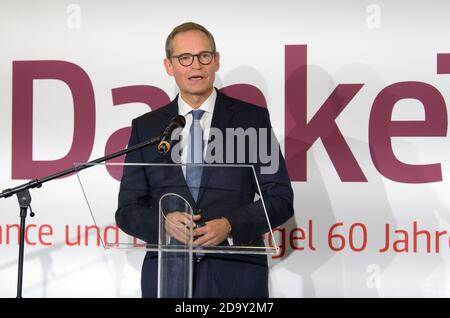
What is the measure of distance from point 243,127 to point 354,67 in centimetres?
90

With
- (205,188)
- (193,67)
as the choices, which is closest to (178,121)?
(205,188)

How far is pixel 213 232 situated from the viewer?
299 cm

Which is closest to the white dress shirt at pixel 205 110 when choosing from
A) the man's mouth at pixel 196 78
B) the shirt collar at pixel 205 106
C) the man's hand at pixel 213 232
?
the shirt collar at pixel 205 106

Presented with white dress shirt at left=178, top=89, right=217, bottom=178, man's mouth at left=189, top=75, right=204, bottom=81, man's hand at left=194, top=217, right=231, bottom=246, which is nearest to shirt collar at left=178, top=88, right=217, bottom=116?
white dress shirt at left=178, top=89, right=217, bottom=178

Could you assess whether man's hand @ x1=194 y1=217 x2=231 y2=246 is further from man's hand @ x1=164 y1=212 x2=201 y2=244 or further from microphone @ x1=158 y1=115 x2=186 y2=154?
microphone @ x1=158 y1=115 x2=186 y2=154

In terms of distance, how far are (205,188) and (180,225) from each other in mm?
286

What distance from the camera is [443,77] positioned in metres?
4.43

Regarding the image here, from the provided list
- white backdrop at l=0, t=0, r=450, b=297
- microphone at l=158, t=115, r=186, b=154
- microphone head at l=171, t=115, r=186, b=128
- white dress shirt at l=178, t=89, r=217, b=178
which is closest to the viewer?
microphone at l=158, t=115, r=186, b=154

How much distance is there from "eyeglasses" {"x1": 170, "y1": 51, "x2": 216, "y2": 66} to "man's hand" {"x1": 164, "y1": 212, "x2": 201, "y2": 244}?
110cm

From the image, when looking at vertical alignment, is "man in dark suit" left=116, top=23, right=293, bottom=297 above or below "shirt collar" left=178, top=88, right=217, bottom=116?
below

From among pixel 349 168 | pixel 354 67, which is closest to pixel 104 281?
pixel 349 168

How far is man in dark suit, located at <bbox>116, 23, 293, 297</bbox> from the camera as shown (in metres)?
3.08

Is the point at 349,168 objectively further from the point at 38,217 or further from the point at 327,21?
the point at 38,217

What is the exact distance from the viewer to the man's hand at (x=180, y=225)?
2896mm
